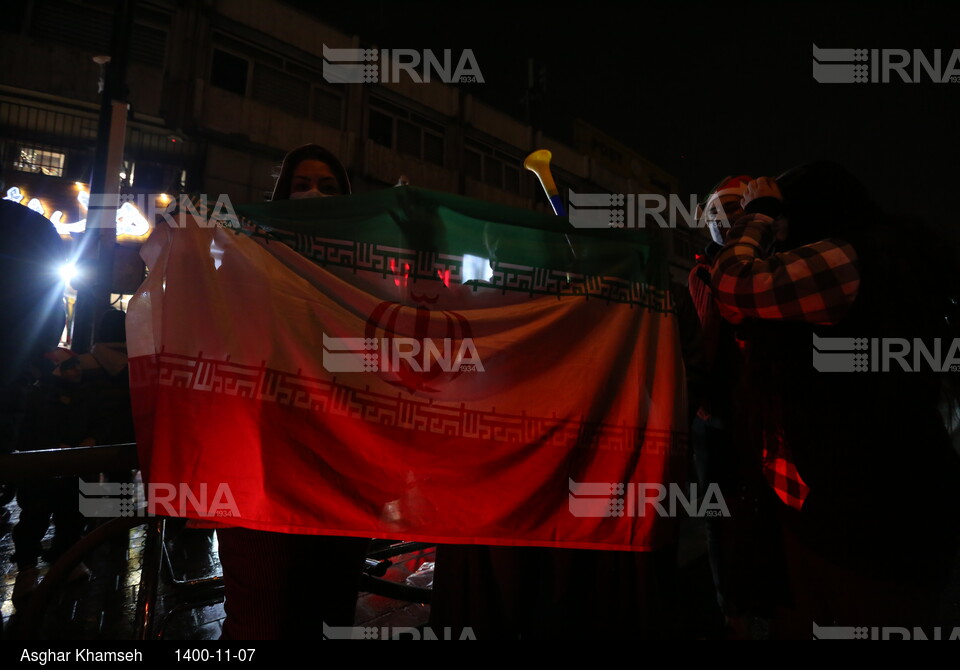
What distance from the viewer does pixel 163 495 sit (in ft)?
5.24

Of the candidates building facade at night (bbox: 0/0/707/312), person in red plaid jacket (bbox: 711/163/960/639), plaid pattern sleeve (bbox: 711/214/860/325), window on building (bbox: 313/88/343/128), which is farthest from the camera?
window on building (bbox: 313/88/343/128)

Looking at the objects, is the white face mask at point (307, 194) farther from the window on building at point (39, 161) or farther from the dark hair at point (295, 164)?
the window on building at point (39, 161)

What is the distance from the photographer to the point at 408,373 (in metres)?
1.87

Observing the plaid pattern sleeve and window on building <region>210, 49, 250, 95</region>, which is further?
window on building <region>210, 49, 250, 95</region>

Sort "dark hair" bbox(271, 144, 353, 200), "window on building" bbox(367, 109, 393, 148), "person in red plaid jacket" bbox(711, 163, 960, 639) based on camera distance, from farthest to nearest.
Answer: "window on building" bbox(367, 109, 393, 148) < "dark hair" bbox(271, 144, 353, 200) < "person in red plaid jacket" bbox(711, 163, 960, 639)

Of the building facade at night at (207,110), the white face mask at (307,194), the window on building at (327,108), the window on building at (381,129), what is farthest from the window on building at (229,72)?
the white face mask at (307,194)

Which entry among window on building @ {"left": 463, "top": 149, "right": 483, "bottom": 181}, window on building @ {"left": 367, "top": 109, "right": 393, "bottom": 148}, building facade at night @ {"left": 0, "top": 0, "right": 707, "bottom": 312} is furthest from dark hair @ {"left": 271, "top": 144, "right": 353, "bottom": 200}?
window on building @ {"left": 463, "top": 149, "right": 483, "bottom": 181}

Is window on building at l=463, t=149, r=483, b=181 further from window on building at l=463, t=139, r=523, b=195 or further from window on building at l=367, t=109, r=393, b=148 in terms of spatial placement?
window on building at l=367, t=109, r=393, b=148

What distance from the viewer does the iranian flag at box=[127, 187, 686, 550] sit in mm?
1665

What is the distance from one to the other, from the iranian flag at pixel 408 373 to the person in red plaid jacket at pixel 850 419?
1.61 ft

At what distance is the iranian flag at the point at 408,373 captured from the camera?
1.67 meters

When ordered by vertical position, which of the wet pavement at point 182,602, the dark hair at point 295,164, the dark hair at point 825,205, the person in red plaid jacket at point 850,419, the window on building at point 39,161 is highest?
the window on building at point 39,161

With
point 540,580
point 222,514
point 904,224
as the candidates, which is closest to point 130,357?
point 222,514

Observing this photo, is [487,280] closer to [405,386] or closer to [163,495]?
[405,386]
